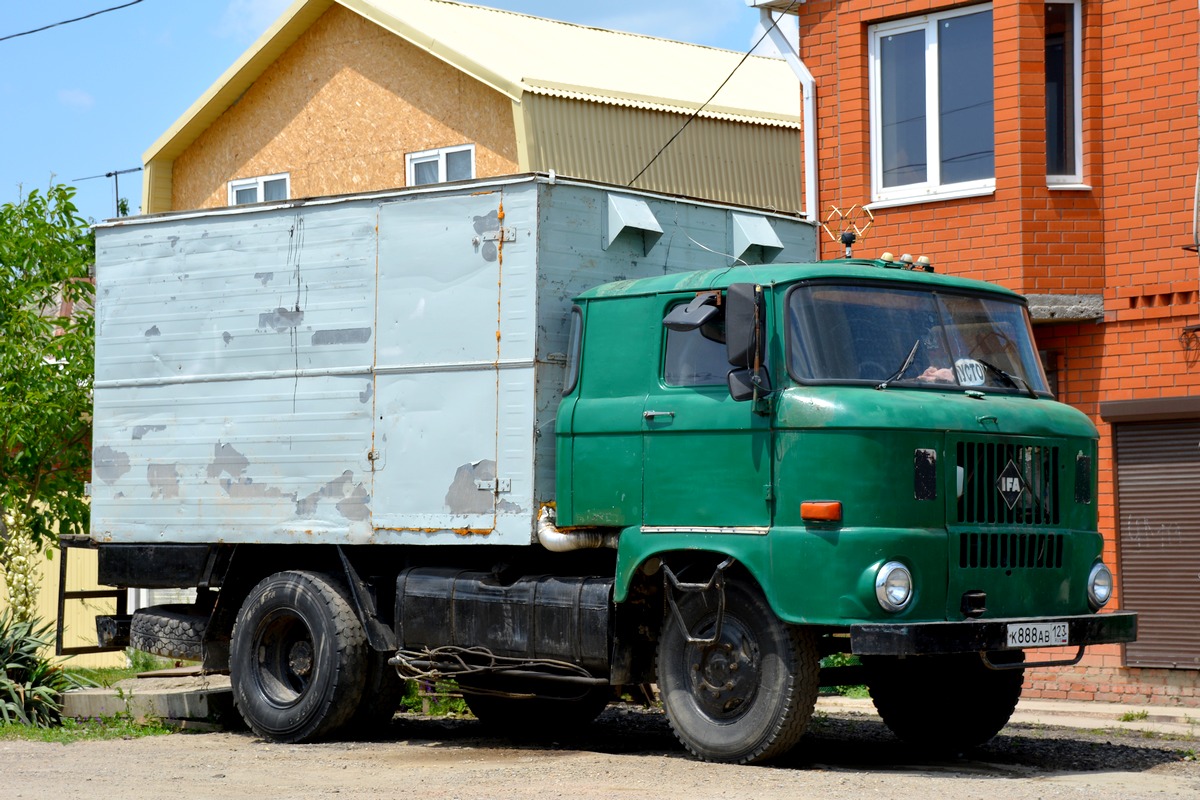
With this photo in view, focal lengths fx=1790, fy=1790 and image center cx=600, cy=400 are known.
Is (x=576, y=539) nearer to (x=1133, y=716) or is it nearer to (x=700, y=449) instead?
(x=700, y=449)

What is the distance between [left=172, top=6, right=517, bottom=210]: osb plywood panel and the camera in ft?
67.6

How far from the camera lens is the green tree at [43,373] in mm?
17359

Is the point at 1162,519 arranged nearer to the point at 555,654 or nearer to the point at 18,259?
the point at 555,654

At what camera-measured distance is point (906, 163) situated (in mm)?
16188

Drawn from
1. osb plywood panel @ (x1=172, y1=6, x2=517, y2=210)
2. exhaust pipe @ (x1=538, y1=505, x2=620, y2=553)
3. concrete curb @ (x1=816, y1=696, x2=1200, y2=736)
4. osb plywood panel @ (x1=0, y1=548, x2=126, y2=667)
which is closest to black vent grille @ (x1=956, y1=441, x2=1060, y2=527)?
exhaust pipe @ (x1=538, y1=505, x2=620, y2=553)

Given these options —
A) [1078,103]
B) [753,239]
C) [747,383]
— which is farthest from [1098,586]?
[1078,103]

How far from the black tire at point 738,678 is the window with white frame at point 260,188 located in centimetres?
1380

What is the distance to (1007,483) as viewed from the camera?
9703 mm

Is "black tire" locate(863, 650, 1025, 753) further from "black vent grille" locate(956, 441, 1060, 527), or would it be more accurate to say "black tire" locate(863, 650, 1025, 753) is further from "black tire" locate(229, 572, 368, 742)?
"black tire" locate(229, 572, 368, 742)

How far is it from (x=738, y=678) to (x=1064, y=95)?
786 centimetres

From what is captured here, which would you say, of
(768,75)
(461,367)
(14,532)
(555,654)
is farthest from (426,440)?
(768,75)

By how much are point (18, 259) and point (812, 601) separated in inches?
457

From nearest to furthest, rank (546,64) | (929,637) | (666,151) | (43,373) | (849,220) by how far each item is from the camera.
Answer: (929,637) → (849,220) → (43,373) → (666,151) → (546,64)

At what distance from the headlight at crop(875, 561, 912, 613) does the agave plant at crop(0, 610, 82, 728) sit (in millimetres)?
6892
